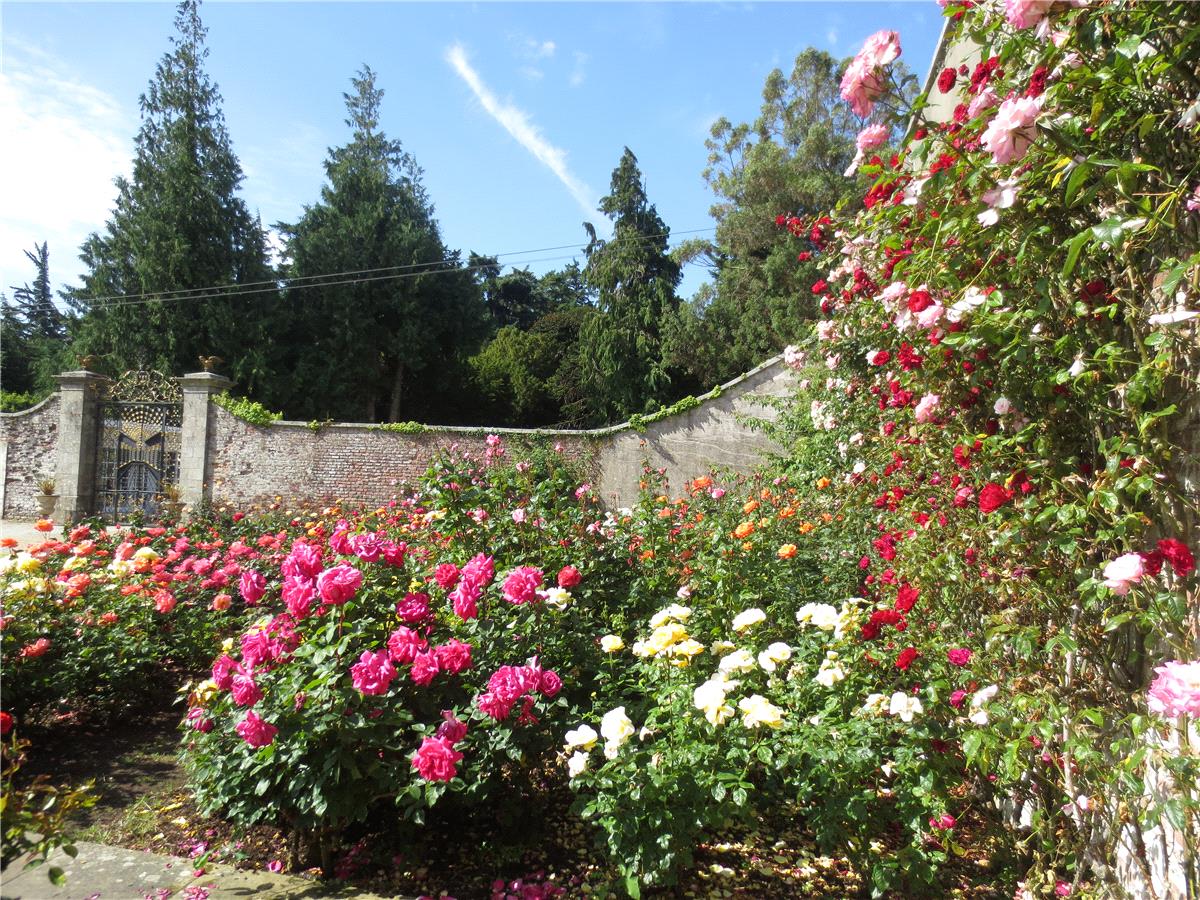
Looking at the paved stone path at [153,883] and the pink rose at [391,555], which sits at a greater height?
the pink rose at [391,555]

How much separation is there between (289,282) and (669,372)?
10640mm

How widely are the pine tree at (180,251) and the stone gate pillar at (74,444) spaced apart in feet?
17.7

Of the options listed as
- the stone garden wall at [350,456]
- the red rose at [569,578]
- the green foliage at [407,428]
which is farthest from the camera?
the green foliage at [407,428]

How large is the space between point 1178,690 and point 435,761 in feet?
5.20

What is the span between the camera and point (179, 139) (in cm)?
1808

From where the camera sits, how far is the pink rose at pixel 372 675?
1.89 metres

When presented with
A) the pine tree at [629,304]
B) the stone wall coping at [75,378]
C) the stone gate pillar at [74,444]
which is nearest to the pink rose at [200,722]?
the stone gate pillar at [74,444]

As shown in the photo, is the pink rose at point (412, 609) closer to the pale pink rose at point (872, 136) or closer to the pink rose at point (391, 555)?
the pink rose at point (391, 555)

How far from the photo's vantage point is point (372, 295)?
19.5m

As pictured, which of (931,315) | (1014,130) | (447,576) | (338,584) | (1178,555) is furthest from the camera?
(447,576)

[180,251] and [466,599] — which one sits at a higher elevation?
[180,251]

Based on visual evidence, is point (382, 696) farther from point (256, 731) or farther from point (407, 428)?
point (407, 428)

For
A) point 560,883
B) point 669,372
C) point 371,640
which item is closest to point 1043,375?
point 560,883

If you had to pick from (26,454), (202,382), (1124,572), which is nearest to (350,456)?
(202,382)
